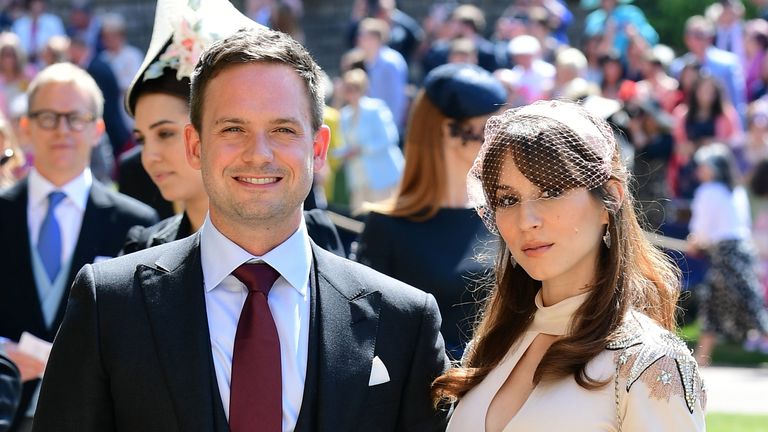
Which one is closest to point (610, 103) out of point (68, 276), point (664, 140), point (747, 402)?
point (747, 402)

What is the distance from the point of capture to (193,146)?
352 centimetres

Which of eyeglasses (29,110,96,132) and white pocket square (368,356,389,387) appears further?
eyeglasses (29,110,96,132)

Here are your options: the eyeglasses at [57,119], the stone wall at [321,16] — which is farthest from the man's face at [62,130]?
the stone wall at [321,16]

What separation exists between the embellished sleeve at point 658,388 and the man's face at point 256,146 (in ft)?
3.14

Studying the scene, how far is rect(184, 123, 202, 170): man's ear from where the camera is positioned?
3.50 meters

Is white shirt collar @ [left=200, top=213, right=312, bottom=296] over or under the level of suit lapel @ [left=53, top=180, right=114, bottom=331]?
over

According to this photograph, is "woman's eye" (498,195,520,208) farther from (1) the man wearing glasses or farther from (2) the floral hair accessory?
(1) the man wearing glasses

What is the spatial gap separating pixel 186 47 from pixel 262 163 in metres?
1.58

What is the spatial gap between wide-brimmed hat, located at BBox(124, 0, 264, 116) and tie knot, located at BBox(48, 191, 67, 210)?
3.43ft

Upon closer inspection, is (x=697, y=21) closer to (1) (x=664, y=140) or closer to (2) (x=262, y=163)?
(1) (x=664, y=140)

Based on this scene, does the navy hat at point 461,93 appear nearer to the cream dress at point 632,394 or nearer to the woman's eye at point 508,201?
the woman's eye at point 508,201

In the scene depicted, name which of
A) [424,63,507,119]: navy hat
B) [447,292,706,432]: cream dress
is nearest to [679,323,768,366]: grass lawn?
[424,63,507,119]: navy hat

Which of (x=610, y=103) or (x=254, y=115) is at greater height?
(x=254, y=115)

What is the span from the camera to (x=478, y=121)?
5.63 meters
